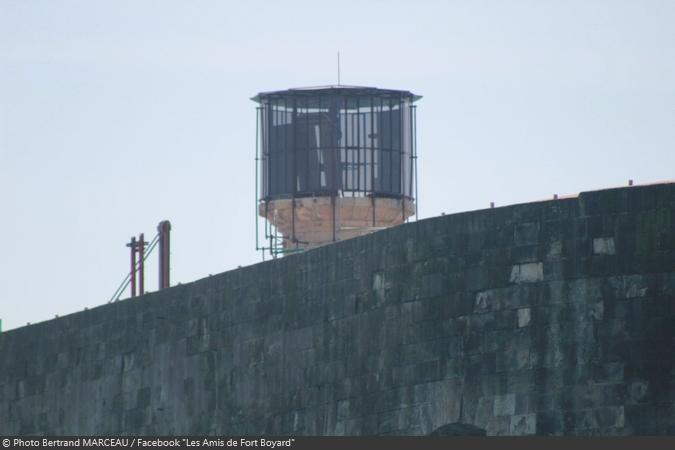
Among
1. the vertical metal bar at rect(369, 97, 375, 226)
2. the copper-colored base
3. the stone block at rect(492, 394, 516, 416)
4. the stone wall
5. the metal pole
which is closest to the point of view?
the stone wall

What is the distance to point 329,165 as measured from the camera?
52.5m

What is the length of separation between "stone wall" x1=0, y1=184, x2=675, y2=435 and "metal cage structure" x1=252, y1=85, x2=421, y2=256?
28.1ft

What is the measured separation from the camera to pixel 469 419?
114ft

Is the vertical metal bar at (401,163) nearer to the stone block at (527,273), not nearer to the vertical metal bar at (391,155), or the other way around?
the vertical metal bar at (391,155)

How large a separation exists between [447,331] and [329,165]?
17.4 metres

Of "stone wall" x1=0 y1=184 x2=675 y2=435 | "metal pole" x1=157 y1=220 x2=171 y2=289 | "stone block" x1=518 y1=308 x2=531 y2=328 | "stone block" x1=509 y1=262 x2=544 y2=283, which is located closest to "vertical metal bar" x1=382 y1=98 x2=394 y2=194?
→ "metal pole" x1=157 y1=220 x2=171 y2=289

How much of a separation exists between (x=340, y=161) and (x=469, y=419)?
18.5 metres

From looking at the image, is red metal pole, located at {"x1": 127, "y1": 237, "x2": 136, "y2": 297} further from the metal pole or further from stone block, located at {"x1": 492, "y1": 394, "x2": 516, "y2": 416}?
stone block, located at {"x1": 492, "y1": 394, "x2": 516, "y2": 416}

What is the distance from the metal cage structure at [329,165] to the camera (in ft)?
172

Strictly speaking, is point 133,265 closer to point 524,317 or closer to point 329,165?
point 329,165

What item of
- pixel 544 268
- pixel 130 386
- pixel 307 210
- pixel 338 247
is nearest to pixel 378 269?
pixel 338 247

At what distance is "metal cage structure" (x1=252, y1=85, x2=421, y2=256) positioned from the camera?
5234cm

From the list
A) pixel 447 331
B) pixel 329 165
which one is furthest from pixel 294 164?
pixel 447 331

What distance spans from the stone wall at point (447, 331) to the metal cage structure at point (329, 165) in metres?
8.57
